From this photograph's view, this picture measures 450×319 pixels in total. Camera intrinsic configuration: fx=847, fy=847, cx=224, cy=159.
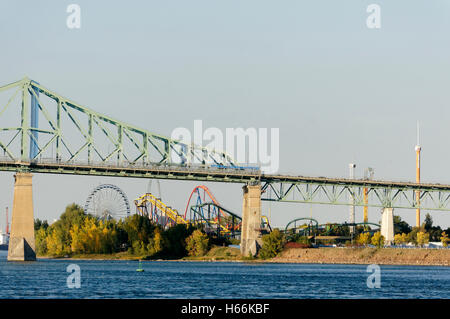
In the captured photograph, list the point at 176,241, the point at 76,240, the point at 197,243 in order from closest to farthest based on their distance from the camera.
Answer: the point at 197,243
the point at 176,241
the point at 76,240

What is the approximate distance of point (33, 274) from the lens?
97.0m

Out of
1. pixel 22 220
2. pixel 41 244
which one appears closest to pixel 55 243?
pixel 41 244

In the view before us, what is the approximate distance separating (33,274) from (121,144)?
5222cm

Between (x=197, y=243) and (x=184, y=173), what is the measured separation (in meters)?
17.5

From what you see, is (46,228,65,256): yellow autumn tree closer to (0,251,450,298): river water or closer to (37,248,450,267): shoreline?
(37,248,450,267): shoreline

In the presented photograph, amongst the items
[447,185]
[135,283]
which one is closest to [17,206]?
[135,283]

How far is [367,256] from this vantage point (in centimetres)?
14588

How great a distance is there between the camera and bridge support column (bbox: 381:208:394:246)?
16912 cm

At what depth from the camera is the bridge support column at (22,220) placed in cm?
13238

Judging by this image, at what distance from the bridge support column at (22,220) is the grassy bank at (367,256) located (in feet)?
136

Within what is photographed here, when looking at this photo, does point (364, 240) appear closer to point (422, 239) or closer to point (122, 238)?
point (422, 239)

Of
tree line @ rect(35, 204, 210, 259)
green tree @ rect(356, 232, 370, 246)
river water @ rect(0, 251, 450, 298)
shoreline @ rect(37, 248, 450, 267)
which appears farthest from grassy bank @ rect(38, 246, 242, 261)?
river water @ rect(0, 251, 450, 298)

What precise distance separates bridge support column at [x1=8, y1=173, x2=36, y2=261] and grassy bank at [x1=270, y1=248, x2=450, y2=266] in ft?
136
